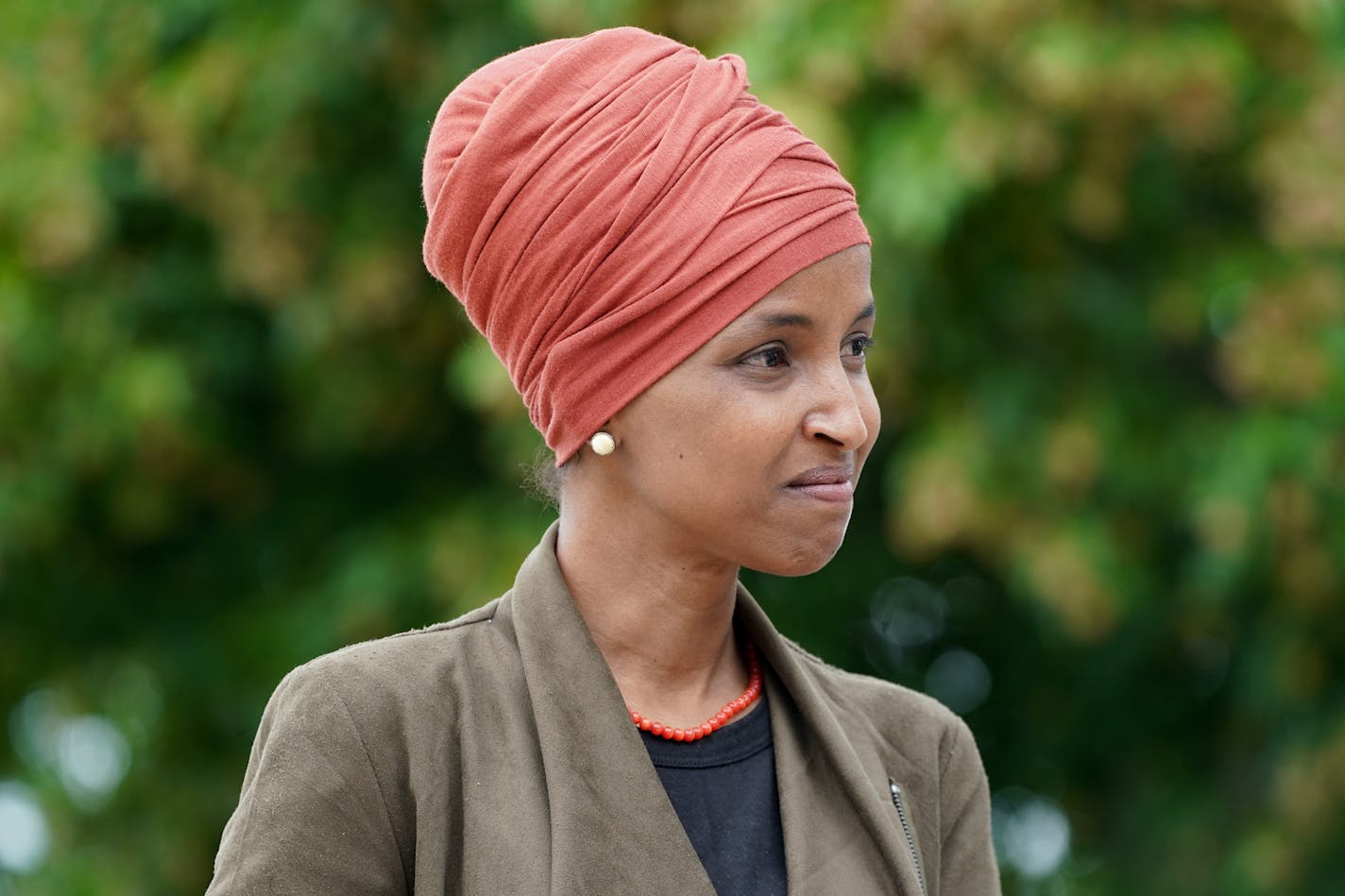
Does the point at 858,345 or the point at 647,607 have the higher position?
the point at 858,345

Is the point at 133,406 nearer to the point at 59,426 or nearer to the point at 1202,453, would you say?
the point at 59,426

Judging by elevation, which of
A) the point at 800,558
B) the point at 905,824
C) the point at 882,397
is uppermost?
the point at 800,558

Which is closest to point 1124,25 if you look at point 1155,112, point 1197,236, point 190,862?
point 1155,112

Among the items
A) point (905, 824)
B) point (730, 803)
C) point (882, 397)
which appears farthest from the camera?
point (882, 397)

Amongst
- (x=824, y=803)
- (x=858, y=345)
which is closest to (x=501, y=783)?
(x=824, y=803)

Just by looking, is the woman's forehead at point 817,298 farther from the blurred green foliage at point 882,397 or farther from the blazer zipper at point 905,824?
the blurred green foliage at point 882,397

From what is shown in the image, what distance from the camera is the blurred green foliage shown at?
5.35m

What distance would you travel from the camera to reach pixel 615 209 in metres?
2.16

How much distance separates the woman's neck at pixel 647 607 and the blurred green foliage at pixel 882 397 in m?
2.82

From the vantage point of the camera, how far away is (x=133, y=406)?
6191 mm

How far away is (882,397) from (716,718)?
3380 millimetres

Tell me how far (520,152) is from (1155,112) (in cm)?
370

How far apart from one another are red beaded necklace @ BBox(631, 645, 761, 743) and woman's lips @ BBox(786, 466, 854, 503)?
311 millimetres

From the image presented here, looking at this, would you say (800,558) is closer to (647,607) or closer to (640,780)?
(647,607)
